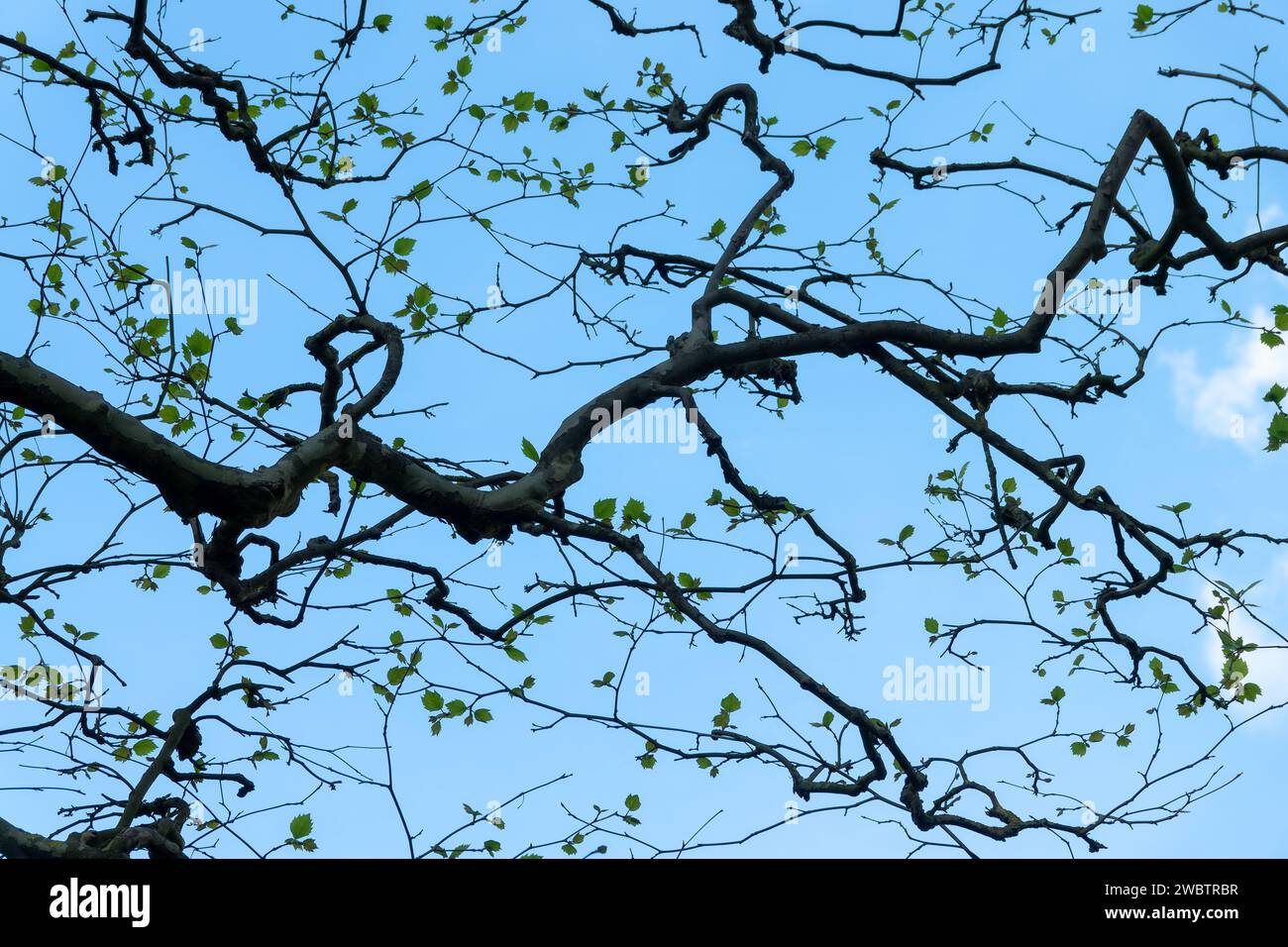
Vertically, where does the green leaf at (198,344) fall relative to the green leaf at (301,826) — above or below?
above

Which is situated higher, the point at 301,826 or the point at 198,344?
the point at 198,344

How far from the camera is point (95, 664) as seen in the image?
608cm

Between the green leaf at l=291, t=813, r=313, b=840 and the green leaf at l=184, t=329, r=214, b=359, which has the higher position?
the green leaf at l=184, t=329, r=214, b=359

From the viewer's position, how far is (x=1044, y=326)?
18.0 feet
